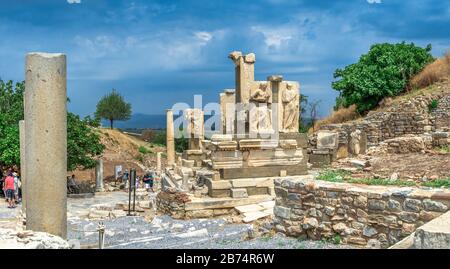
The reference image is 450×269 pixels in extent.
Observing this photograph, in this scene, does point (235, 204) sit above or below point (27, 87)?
below

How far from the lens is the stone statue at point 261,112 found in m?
14.2

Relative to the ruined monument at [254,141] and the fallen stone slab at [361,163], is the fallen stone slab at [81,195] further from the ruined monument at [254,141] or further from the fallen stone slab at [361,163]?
the fallen stone slab at [361,163]

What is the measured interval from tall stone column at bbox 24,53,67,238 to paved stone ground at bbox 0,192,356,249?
115 inches

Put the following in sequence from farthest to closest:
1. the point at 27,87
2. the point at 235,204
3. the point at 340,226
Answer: the point at 235,204 < the point at 340,226 < the point at 27,87

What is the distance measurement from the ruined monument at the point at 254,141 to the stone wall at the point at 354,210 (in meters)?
4.36

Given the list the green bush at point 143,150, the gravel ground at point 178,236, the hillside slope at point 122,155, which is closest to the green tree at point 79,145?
the hillside slope at point 122,155

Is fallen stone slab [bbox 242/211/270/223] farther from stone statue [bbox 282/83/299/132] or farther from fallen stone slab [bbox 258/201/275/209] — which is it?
stone statue [bbox 282/83/299/132]

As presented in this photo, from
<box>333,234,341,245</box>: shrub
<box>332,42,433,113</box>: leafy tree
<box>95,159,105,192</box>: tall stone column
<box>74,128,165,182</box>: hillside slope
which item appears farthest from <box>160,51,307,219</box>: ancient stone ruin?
<box>74,128,165,182</box>: hillside slope

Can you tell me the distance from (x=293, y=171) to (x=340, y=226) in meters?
6.27

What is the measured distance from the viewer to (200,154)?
22.6 m
